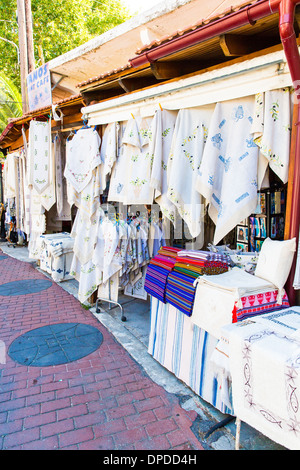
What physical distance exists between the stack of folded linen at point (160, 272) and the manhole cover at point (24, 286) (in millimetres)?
3755

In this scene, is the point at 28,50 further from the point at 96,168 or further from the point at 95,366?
the point at 95,366

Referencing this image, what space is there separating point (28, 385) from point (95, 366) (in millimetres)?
728

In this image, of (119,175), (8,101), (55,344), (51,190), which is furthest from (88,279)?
(8,101)

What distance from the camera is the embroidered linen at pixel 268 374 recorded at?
5.64ft

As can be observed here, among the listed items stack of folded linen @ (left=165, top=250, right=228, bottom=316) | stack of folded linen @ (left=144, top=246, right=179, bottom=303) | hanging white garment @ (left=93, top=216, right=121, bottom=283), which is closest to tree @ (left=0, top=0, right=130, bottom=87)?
hanging white garment @ (left=93, top=216, right=121, bottom=283)

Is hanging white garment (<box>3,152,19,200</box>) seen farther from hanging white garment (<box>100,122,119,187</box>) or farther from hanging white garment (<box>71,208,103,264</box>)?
hanging white garment (<box>100,122,119,187</box>)

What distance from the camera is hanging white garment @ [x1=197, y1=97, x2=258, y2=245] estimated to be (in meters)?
2.66

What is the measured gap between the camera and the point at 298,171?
2.46 metres

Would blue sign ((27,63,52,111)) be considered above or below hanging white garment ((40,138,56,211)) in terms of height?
above

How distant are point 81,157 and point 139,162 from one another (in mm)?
1311

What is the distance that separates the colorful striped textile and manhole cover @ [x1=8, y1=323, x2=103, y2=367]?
7.42ft

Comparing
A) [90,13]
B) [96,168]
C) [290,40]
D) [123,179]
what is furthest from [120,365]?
[90,13]

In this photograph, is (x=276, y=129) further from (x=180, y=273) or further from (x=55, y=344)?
(x=55, y=344)

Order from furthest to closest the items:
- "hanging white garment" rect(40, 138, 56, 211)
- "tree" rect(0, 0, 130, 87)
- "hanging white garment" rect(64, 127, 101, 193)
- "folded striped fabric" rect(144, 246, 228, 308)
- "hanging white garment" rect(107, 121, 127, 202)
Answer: "tree" rect(0, 0, 130, 87) < "hanging white garment" rect(40, 138, 56, 211) < "hanging white garment" rect(64, 127, 101, 193) < "hanging white garment" rect(107, 121, 127, 202) < "folded striped fabric" rect(144, 246, 228, 308)
